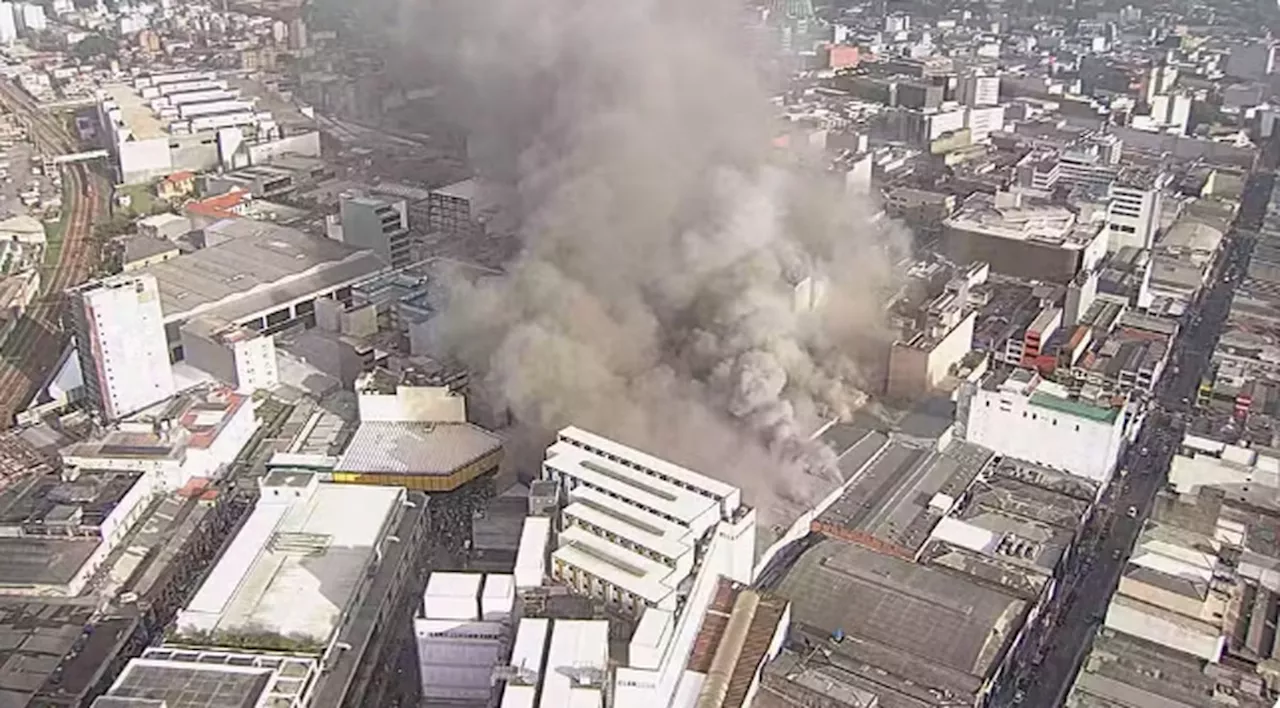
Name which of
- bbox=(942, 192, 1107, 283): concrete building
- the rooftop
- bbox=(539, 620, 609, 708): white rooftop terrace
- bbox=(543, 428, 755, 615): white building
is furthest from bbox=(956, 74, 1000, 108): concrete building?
bbox=(539, 620, 609, 708): white rooftop terrace

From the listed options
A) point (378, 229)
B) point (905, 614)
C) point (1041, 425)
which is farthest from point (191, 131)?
point (905, 614)

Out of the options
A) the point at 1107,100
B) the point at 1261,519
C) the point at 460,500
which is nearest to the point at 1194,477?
the point at 1261,519

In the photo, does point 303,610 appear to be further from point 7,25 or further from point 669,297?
point 7,25

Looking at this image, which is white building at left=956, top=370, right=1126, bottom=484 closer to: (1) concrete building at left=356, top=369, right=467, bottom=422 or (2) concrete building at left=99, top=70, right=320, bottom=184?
(1) concrete building at left=356, top=369, right=467, bottom=422

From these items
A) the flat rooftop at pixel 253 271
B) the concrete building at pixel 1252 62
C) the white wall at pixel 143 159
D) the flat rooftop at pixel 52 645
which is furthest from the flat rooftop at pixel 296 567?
the concrete building at pixel 1252 62

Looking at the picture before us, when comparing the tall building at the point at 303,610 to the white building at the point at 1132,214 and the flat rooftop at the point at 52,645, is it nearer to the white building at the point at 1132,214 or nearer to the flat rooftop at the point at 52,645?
the flat rooftop at the point at 52,645

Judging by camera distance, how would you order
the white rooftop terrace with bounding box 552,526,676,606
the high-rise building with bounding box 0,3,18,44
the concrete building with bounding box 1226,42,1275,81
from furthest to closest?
the high-rise building with bounding box 0,3,18,44
the concrete building with bounding box 1226,42,1275,81
the white rooftop terrace with bounding box 552,526,676,606

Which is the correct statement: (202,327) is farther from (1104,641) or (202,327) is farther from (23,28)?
(23,28)
